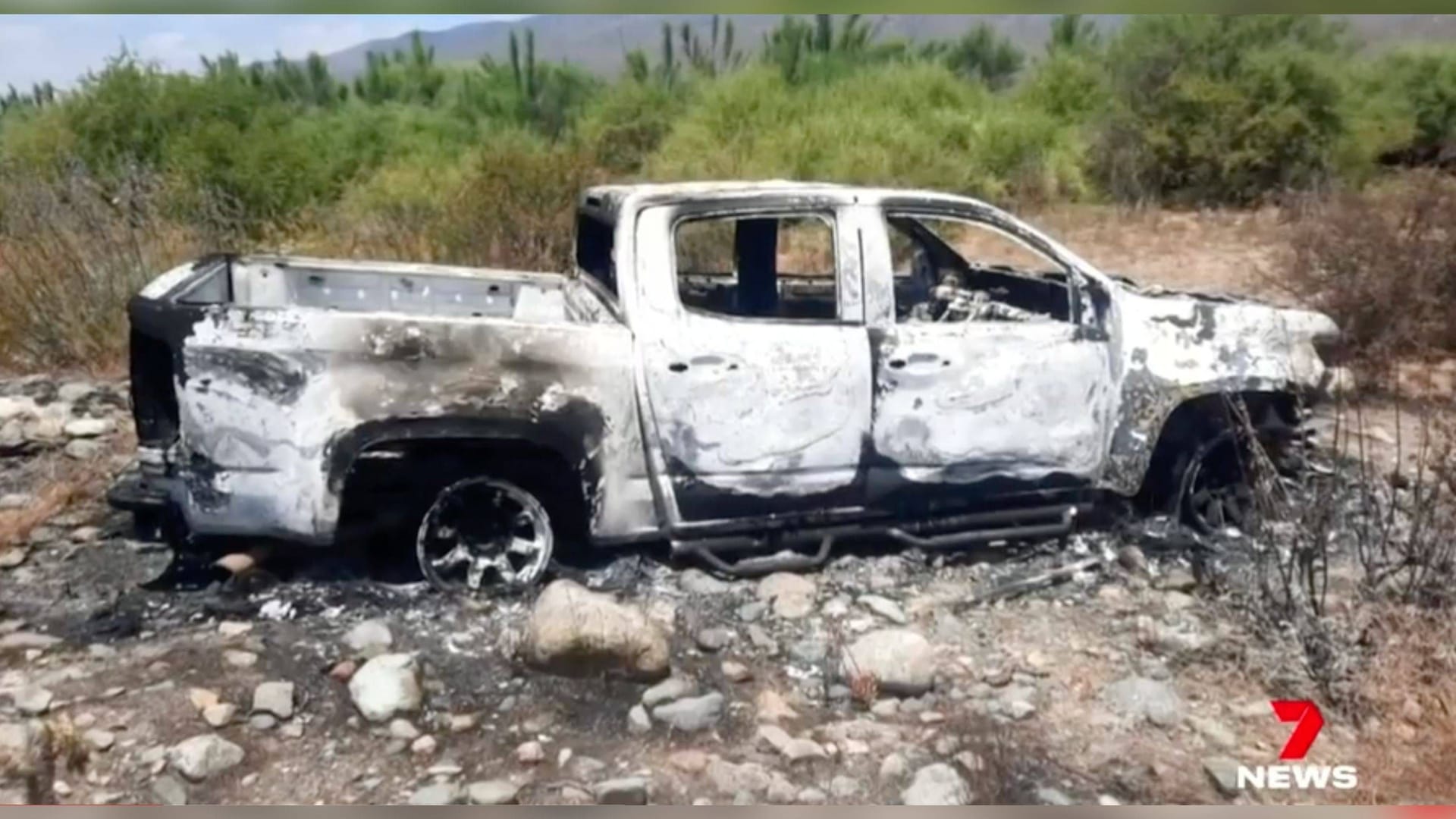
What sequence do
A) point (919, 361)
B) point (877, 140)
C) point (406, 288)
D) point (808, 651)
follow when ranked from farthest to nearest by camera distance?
point (406, 288) < point (877, 140) < point (919, 361) < point (808, 651)

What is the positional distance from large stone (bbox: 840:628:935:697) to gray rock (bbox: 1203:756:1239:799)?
0.67m

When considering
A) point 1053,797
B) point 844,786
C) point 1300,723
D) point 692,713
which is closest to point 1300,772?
point 1300,723

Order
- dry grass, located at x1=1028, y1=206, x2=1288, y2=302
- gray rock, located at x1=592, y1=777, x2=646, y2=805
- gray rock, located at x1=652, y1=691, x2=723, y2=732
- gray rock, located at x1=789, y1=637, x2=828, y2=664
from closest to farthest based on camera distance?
gray rock, located at x1=592, y1=777, x2=646, y2=805 < gray rock, located at x1=652, y1=691, x2=723, y2=732 < gray rock, located at x1=789, y1=637, x2=828, y2=664 < dry grass, located at x1=1028, y1=206, x2=1288, y2=302

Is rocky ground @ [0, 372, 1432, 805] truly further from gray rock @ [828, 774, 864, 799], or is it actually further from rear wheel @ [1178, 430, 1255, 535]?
rear wheel @ [1178, 430, 1255, 535]

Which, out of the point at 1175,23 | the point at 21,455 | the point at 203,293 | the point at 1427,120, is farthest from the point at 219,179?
the point at 1427,120

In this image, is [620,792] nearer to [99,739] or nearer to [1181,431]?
[99,739]

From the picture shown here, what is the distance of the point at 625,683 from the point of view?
3.40 meters

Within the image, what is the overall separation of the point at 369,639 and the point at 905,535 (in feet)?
4.43

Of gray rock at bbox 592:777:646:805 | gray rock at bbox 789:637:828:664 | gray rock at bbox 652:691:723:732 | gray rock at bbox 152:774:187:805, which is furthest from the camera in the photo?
gray rock at bbox 789:637:828:664

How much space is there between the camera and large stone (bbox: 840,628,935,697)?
11.2ft

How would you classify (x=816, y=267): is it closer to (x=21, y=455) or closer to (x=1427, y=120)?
(x=1427, y=120)

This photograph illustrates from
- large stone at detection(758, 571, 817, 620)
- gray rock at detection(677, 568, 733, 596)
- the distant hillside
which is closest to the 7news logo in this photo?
large stone at detection(758, 571, 817, 620)

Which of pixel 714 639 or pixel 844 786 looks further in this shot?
pixel 714 639

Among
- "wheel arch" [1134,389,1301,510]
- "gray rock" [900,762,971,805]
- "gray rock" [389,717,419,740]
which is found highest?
"wheel arch" [1134,389,1301,510]
